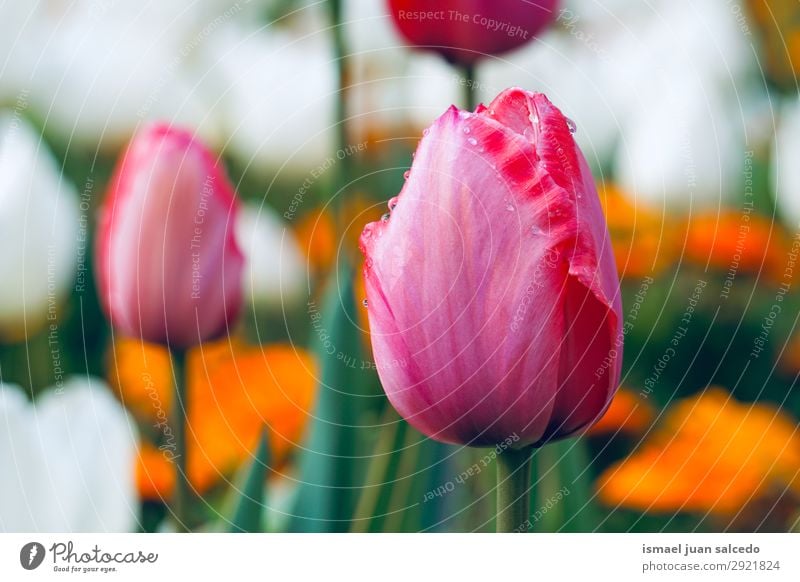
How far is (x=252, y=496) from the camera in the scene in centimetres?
41

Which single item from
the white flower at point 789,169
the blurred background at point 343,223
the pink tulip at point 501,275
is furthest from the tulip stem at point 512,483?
the white flower at point 789,169

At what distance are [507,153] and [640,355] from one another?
0.72 ft

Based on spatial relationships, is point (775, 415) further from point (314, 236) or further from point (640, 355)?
point (314, 236)

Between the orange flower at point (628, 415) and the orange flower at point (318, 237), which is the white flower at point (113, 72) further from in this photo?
the orange flower at point (628, 415)

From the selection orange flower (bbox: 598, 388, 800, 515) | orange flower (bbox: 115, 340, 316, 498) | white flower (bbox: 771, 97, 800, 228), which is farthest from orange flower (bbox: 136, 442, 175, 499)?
white flower (bbox: 771, 97, 800, 228)

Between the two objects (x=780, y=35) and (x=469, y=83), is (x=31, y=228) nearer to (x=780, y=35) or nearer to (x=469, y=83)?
(x=469, y=83)

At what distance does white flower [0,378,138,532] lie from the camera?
1.43 feet

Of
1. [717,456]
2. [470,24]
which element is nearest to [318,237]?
[470,24]

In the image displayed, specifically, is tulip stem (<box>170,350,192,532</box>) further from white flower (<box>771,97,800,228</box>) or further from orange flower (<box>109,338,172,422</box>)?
white flower (<box>771,97,800,228</box>)

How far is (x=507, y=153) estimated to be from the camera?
27 cm

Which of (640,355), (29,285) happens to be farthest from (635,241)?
(29,285)

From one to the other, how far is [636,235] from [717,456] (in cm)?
12

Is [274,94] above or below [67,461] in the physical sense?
above
